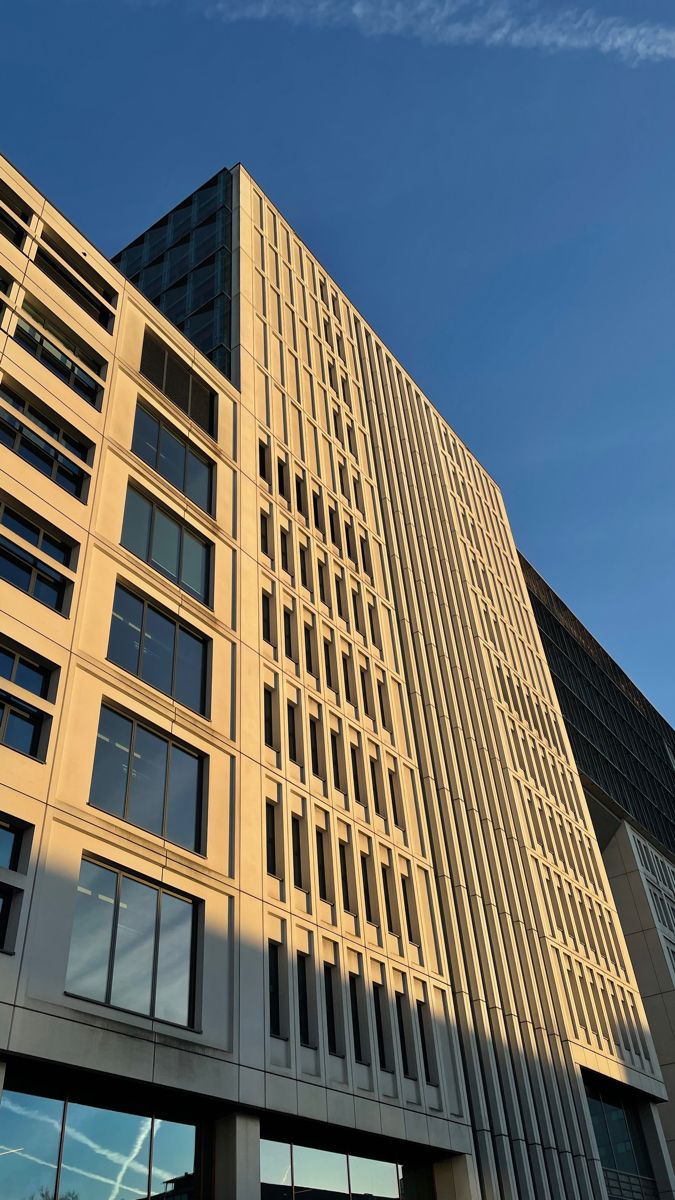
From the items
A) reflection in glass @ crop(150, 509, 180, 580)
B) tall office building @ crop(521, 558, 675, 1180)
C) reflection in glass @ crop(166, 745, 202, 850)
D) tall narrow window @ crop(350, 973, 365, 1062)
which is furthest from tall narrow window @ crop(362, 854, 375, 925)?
tall office building @ crop(521, 558, 675, 1180)

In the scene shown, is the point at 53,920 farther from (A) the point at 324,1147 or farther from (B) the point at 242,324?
(B) the point at 242,324

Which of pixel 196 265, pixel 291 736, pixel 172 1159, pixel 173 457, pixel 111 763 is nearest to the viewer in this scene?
pixel 172 1159

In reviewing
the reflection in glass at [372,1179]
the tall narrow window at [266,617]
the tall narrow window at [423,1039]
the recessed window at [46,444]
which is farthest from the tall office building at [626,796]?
the recessed window at [46,444]

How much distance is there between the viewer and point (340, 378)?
5144cm

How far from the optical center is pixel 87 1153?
20.1 metres

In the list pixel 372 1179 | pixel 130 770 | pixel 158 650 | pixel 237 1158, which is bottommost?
pixel 237 1158

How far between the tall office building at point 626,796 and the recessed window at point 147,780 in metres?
41.2

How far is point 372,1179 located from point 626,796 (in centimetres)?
5013

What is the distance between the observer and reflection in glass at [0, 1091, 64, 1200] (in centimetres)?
1864

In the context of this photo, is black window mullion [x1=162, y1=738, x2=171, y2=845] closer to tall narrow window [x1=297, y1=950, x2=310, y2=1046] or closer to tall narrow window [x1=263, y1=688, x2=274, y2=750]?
tall narrow window [x1=263, y1=688, x2=274, y2=750]

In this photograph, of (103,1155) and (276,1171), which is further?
(276,1171)

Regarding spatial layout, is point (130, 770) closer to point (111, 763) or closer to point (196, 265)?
point (111, 763)

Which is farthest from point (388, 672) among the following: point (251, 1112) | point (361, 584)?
point (251, 1112)

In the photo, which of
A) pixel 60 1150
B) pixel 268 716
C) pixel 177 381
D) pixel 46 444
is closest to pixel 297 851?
pixel 268 716
